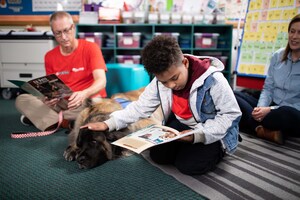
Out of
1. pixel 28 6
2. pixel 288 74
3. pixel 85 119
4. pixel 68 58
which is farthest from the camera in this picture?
pixel 28 6

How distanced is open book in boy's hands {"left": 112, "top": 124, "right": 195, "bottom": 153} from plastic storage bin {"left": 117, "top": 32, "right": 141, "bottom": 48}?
2.53 m

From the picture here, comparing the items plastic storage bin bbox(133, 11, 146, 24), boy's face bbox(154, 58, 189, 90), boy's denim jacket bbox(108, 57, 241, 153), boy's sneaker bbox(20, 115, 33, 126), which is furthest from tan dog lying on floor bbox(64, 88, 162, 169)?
plastic storage bin bbox(133, 11, 146, 24)

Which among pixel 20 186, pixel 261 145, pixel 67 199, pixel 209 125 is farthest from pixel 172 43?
pixel 261 145

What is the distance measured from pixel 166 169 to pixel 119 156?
31 centimetres

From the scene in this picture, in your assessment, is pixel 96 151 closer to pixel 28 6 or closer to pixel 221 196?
pixel 221 196

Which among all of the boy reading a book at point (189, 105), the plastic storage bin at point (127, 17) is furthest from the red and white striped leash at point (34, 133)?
the plastic storage bin at point (127, 17)

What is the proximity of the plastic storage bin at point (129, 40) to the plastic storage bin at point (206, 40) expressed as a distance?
83 cm

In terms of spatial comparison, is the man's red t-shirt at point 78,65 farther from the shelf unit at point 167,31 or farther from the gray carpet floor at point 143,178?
the shelf unit at point 167,31

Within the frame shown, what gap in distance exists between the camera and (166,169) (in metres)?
1.32

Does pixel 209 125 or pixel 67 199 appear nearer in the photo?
pixel 67 199

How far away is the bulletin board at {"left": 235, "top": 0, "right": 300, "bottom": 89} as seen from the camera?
2.54 meters

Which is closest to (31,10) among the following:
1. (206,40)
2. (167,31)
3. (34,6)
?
(34,6)

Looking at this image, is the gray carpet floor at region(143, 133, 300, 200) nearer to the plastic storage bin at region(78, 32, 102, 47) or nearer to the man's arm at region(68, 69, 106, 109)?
the man's arm at region(68, 69, 106, 109)

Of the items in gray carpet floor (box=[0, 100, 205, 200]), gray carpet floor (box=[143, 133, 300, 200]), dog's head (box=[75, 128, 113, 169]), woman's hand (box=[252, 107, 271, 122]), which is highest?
woman's hand (box=[252, 107, 271, 122])
